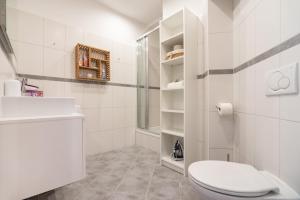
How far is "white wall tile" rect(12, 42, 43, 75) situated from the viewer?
5.66 feet

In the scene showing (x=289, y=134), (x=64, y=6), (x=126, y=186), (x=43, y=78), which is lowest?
(x=126, y=186)

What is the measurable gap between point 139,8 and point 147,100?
157cm

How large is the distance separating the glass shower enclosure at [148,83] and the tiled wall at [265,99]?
62.2 inches

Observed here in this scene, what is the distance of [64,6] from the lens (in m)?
2.10

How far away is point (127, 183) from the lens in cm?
154

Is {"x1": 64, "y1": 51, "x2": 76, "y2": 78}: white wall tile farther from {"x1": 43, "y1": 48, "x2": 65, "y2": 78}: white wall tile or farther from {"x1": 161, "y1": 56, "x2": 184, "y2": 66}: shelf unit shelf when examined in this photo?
{"x1": 161, "y1": 56, "x2": 184, "y2": 66}: shelf unit shelf

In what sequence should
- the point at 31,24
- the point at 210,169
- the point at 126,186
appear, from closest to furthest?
the point at 210,169
the point at 126,186
the point at 31,24

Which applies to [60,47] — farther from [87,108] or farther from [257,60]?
[257,60]

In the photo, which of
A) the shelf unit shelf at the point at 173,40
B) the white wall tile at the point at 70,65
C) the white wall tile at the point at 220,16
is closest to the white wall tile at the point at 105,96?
the white wall tile at the point at 70,65

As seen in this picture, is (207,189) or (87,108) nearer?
(207,189)

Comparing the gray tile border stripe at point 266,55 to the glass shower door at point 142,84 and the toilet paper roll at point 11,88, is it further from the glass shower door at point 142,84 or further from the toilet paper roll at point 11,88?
the toilet paper roll at point 11,88

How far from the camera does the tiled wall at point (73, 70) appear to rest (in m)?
1.77

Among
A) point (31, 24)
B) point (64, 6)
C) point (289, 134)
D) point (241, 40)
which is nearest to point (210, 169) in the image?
point (289, 134)

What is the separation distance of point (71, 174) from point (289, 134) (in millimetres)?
1269
